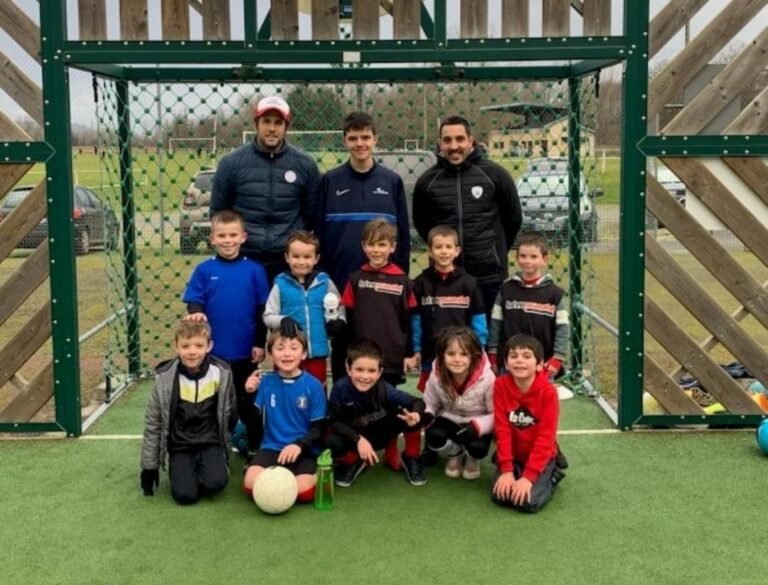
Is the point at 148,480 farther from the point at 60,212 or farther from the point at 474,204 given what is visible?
the point at 474,204

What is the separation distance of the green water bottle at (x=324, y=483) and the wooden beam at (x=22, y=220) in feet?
7.04

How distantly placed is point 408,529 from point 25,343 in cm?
254

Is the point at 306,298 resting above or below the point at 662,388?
above

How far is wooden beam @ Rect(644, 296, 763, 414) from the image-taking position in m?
5.22

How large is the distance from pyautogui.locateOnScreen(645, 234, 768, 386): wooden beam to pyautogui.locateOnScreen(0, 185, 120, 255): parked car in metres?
3.22

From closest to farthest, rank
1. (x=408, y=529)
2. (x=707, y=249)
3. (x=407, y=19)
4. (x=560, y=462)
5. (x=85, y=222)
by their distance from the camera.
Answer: (x=408, y=529) → (x=560, y=462) → (x=407, y=19) → (x=707, y=249) → (x=85, y=222)

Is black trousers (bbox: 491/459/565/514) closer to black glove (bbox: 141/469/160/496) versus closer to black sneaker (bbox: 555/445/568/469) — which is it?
black sneaker (bbox: 555/445/568/469)

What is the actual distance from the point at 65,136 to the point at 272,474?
2.22 meters

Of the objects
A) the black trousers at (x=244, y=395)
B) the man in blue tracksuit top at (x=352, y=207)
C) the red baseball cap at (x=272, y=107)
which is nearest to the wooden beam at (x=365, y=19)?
the man in blue tracksuit top at (x=352, y=207)

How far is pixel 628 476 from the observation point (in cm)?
455

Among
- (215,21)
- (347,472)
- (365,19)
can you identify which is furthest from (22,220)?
(347,472)

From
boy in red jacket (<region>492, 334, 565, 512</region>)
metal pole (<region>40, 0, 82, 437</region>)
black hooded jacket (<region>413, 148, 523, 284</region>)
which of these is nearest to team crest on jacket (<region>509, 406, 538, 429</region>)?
boy in red jacket (<region>492, 334, 565, 512</region>)

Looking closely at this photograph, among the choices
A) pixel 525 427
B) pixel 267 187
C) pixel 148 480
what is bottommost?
pixel 148 480

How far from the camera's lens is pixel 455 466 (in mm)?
4641
